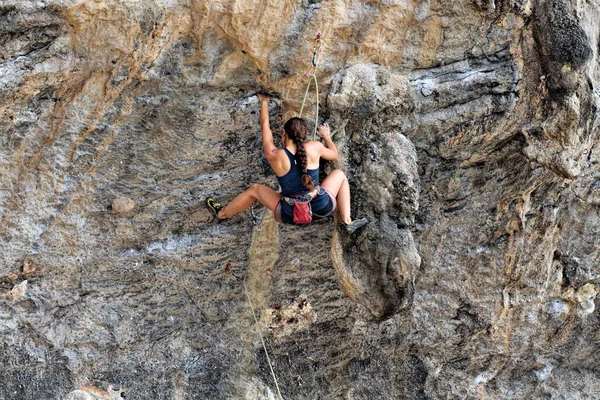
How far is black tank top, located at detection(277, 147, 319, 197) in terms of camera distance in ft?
13.4

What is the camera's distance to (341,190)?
4266 millimetres

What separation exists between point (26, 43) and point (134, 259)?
4.60 ft

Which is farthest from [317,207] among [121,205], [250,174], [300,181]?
[121,205]

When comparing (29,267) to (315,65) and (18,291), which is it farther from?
(315,65)

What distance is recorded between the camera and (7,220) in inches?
161

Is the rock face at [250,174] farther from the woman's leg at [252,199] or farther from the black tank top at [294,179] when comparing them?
the black tank top at [294,179]

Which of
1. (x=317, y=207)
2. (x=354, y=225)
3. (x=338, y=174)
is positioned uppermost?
(x=338, y=174)

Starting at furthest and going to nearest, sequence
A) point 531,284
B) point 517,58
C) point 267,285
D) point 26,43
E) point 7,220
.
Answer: point 531,284
point 267,285
point 517,58
point 7,220
point 26,43

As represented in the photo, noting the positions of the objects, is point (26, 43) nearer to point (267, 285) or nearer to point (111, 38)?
point (111, 38)

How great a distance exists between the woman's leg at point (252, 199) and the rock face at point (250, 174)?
0.44 feet

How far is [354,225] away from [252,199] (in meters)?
0.60

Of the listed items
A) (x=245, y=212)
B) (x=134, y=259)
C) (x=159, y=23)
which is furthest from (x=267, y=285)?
(x=159, y=23)

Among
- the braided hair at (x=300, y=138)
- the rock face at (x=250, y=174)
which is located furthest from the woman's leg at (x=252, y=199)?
the braided hair at (x=300, y=138)

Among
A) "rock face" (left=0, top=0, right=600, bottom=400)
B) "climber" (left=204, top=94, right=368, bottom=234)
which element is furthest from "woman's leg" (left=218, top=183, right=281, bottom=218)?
"rock face" (left=0, top=0, right=600, bottom=400)
